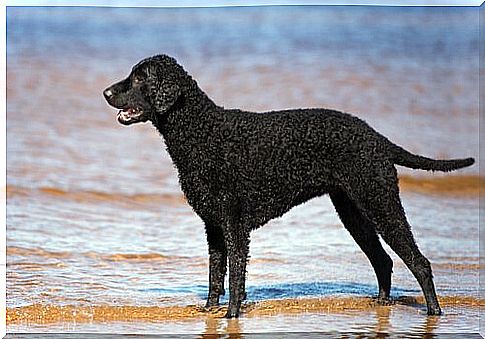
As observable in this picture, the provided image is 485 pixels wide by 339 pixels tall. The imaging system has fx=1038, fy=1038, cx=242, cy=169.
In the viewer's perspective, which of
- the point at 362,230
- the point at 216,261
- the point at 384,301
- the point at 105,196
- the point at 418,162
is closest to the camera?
the point at 418,162

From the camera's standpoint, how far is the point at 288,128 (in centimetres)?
511

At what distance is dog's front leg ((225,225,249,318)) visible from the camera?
5082 millimetres

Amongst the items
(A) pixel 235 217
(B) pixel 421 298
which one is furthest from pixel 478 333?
(A) pixel 235 217

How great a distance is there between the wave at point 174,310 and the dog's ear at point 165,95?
111 cm

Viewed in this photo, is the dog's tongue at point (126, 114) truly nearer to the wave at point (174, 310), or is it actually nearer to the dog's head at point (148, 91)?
the dog's head at point (148, 91)

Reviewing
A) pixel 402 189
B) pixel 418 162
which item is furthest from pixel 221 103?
pixel 418 162

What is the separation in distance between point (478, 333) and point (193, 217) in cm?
232

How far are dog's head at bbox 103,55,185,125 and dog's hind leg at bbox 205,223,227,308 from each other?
2.21 feet

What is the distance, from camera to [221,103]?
6.95 m

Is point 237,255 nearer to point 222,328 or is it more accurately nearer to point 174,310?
point 222,328

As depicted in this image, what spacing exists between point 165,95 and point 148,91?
9cm

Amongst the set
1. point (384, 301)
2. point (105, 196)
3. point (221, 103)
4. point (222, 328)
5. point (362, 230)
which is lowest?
point (222, 328)

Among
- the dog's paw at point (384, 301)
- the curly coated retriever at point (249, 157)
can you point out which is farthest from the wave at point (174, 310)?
the curly coated retriever at point (249, 157)

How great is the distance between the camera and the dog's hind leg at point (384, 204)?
5.06 m
